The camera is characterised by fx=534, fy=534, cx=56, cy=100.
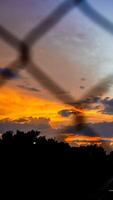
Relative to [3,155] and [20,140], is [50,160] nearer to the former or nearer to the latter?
[20,140]

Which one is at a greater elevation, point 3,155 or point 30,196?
point 3,155

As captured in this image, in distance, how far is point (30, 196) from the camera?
5.34m

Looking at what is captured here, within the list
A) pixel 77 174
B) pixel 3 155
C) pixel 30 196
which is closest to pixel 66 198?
pixel 30 196

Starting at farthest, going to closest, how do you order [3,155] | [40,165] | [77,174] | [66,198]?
1. [77,174]
2. [40,165]
3. [3,155]
4. [66,198]

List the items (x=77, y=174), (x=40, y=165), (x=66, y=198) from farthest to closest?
(x=77, y=174) < (x=40, y=165) < (x=66, y=198)

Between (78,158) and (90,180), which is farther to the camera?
(78,158)

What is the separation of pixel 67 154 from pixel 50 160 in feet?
1.02

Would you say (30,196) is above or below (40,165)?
below

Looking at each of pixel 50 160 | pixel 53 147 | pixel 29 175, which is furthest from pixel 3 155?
pixel 53 147

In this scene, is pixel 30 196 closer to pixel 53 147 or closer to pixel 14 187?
pixel 14 187

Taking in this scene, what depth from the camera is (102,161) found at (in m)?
6.63

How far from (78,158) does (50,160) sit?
0.43m

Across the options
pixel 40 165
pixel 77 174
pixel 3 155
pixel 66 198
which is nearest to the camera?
pixel 66 198

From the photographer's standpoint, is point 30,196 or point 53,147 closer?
point 30,196
